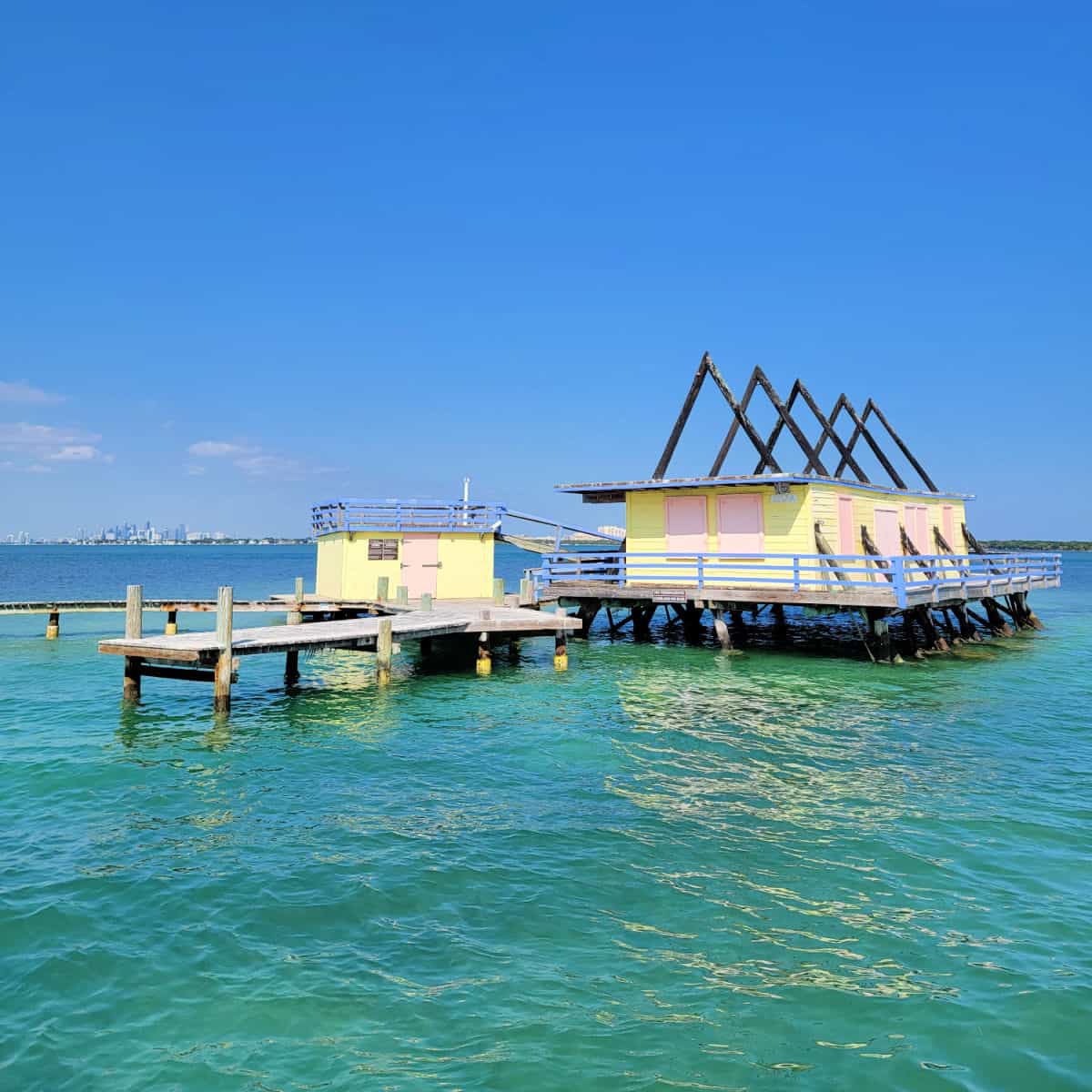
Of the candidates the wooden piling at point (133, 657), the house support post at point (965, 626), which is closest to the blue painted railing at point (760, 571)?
the house support post at point (965, 626)

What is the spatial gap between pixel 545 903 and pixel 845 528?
20.2m

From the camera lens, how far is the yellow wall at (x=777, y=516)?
23.9 metres

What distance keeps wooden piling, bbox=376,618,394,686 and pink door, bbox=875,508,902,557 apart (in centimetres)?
1649

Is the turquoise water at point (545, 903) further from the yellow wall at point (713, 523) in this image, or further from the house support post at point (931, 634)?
the house support post at point (931, 634)

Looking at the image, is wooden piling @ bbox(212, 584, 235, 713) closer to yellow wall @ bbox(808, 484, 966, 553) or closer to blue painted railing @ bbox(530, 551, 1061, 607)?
blue painted railing @ bbox(530, 551, 1061, 607)

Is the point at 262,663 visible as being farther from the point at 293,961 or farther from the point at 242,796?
the point at 293,961

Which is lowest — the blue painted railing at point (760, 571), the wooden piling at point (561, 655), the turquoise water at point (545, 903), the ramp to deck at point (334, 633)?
the turquoise water at point (545, 903)

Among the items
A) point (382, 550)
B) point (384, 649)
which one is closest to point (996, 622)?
point (382, 550)

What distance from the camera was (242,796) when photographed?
11086mm

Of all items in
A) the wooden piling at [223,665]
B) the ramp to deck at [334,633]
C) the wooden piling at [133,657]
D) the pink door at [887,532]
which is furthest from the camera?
the pink door at [887,532]

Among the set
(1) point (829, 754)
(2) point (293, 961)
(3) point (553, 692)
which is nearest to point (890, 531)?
(3) point (553, 692)

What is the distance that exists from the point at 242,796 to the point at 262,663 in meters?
13.7

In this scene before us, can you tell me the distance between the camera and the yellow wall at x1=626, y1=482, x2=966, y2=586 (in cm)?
2392

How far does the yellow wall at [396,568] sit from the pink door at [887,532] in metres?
13.5
